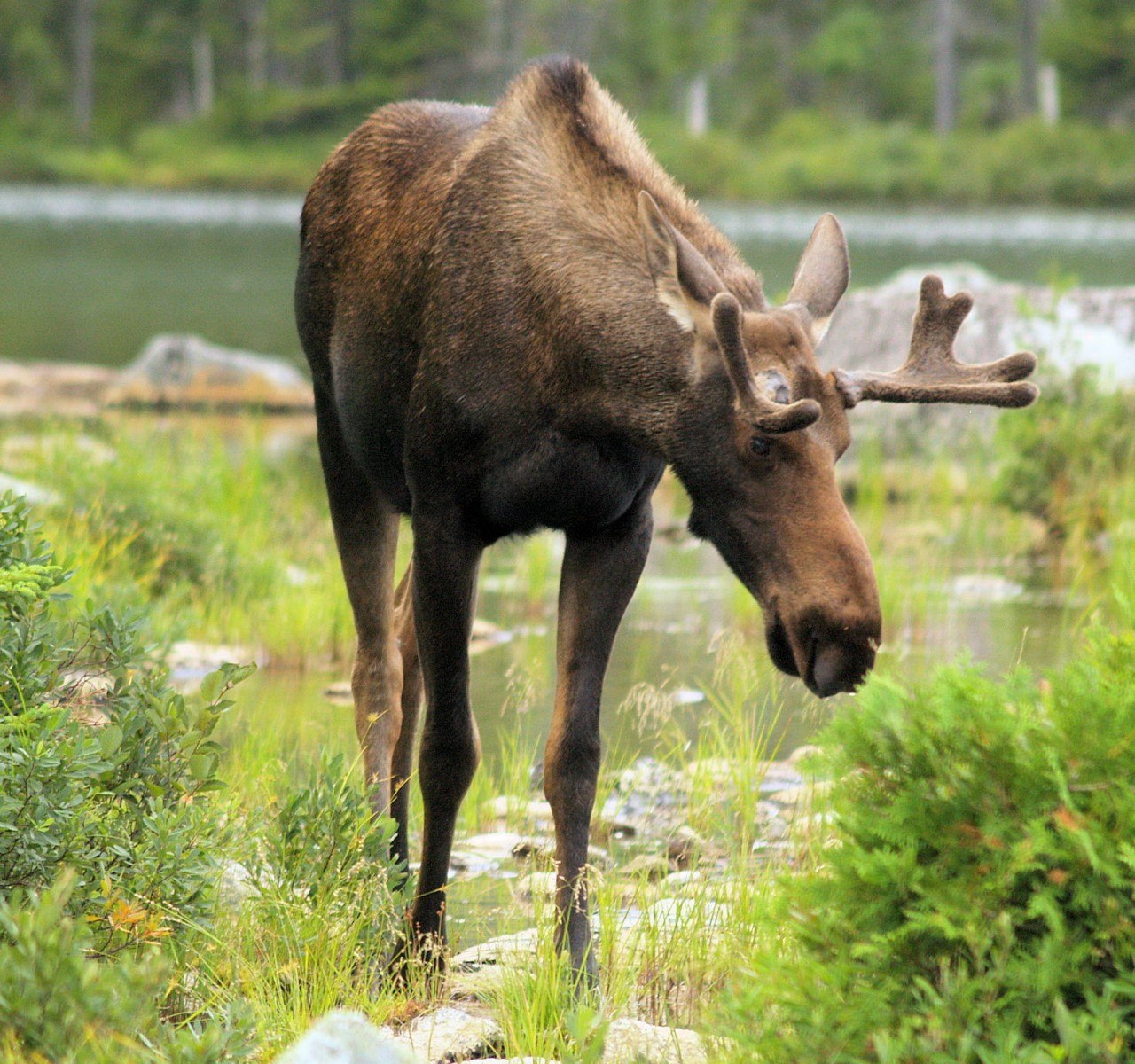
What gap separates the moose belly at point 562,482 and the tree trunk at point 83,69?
2432 inches

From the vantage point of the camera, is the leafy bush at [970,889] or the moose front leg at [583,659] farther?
the moose front leg at [583,659]

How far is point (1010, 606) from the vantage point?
29.8 ft

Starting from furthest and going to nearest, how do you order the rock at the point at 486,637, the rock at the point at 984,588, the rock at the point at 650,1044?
the rock at the point at 984,588 < the rock at the point at 486,637 < the rock at the point at 650,1044

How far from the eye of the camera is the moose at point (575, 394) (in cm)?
381

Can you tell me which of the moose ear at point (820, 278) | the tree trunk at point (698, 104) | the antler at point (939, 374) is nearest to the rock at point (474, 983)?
the antler at point (939, 374)

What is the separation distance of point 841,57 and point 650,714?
51.4m

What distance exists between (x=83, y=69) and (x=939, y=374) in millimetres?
65370

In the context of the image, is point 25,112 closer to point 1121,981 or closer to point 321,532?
point 321,532

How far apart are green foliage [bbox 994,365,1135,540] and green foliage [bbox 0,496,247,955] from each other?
701 centimetres

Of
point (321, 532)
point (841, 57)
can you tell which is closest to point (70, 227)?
point (841, 57)

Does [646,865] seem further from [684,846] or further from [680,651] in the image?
[680,651]

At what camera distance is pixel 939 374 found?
3979 millimetres

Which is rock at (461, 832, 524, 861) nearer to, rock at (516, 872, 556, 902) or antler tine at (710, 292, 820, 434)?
rock at (516, 872, 556, 902)

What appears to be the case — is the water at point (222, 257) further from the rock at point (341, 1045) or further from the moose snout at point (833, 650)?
the rock at point (341, 1045)
